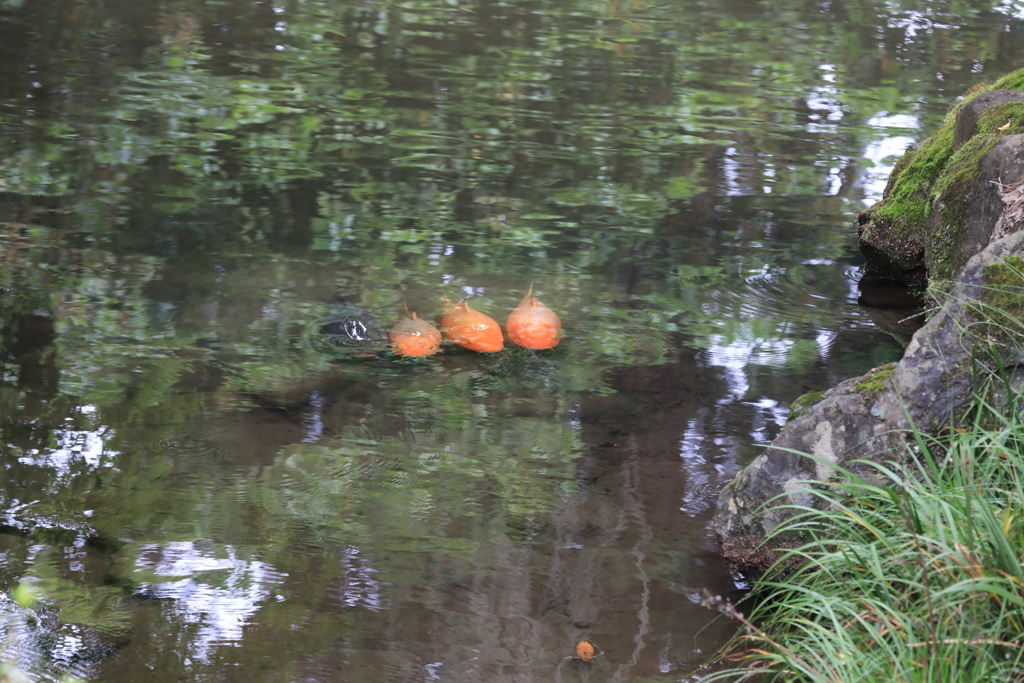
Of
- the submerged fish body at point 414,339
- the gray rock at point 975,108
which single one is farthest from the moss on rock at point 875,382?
the gray rock at point 975,108

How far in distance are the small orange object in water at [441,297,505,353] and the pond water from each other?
0.30ft

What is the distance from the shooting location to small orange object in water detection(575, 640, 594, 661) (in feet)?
9.61

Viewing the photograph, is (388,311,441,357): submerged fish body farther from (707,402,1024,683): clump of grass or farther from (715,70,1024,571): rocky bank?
(707,402,1024,683): clump of grass

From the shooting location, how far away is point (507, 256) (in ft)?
19.2

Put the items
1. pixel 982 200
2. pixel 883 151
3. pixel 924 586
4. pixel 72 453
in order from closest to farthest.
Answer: pixel 924 586 < pixel 72 453 < pixel 982 200 < pixel 883 151

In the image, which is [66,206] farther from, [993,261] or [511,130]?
[993,261]

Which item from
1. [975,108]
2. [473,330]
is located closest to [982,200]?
[975,108]

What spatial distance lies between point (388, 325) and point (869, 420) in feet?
8.73

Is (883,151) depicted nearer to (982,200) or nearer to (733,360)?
(982,200)

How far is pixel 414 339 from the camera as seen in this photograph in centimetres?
470

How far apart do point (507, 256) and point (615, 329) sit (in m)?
1.09

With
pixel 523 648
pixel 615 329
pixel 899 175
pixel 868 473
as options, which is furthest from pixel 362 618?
pixel 899 175

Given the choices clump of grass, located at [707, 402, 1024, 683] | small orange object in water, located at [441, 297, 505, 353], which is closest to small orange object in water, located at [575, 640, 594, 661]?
clump of grass, located at [707, 402, 1024, 683]

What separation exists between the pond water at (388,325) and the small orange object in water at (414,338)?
17 centimetres
